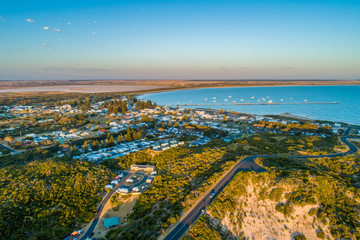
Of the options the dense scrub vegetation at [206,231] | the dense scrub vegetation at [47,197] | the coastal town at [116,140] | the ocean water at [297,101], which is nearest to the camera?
the dense scrub vegetation at [206,231]

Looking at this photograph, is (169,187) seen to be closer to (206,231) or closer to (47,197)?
(206,231)

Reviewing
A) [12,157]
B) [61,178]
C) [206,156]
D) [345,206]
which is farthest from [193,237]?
[12,157]

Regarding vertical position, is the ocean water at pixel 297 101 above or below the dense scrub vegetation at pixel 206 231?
below

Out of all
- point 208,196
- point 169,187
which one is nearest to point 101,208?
point 169,187

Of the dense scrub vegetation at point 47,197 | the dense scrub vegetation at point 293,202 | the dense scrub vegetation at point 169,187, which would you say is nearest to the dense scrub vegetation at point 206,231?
the dense scrub vegetation at point 293,202

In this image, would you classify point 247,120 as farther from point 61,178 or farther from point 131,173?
point 61,178

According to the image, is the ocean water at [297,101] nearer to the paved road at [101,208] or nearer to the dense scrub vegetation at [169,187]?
the dense scrub vegetation at [169,187]
